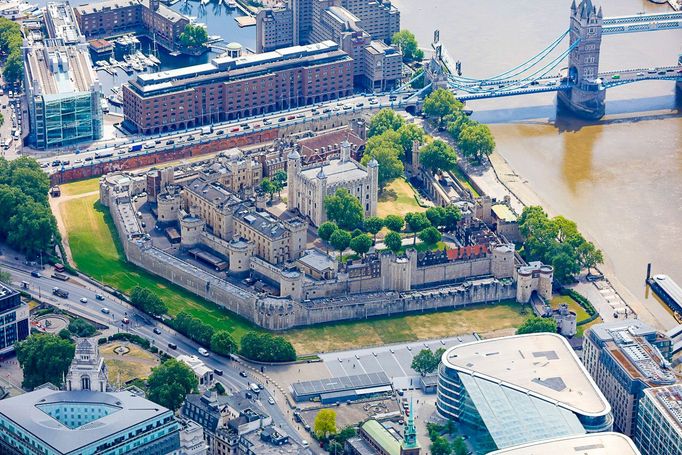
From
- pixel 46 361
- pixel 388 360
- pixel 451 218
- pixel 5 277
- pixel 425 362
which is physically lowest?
pixel 388 360

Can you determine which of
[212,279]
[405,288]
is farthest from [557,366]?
[212,279]

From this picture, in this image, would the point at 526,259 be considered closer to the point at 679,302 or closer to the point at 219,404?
the point at 679,302

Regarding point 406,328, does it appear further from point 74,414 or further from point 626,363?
point 74,414

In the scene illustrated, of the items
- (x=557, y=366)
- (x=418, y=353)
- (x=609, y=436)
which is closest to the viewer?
(x=609, y=436)

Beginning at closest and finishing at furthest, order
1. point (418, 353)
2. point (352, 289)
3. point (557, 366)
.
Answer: point (557, 366) → point (418, 353) → point (352, 289)

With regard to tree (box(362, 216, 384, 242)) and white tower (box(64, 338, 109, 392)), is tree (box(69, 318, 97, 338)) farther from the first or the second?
tree (box(362, 216, 384, 242))

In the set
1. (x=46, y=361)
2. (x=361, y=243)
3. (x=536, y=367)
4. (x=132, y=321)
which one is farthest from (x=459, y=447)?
(x=361, y=243)

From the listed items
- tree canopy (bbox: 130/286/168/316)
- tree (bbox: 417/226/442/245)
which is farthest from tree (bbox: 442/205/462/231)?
tree canopy (bbox: 130/286/168/316)
